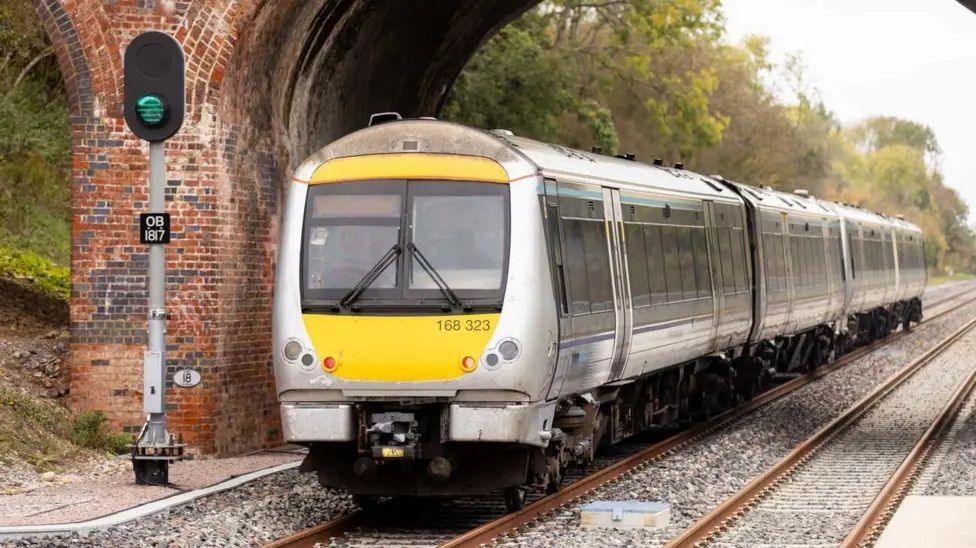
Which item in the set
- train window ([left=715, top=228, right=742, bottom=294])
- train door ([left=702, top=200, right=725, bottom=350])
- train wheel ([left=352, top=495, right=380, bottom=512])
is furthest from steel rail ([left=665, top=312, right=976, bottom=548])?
train wheel ([left=352, top=495, right=380, bottom=512])

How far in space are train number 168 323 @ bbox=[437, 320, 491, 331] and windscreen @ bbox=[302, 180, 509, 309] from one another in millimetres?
140

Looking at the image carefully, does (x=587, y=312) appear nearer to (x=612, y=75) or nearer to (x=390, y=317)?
(x=390, y=317)

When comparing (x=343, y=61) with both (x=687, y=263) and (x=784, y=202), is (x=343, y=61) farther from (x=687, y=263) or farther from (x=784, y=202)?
(x=784, y=202)

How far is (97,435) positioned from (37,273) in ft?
19.5

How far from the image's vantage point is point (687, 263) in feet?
52.6

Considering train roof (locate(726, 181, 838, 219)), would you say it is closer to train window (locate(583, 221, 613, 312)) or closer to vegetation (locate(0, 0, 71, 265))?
train window (locate(583, 221, 613, 312))

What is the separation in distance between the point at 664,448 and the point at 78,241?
612 cm

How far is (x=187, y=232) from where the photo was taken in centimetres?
1431

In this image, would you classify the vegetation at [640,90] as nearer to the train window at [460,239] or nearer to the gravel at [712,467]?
the gravel at [712,467]

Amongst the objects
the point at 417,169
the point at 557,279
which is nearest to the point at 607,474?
the point at 557,279

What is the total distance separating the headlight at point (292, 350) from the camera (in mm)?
11016

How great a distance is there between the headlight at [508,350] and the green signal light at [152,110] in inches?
140

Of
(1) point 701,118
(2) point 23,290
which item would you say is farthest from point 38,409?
(1) point 701,118

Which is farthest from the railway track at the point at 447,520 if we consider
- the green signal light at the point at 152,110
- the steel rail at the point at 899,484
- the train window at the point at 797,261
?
the train window at the point at 797,261
